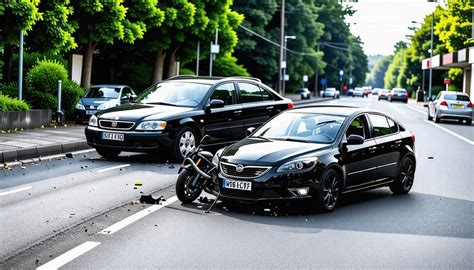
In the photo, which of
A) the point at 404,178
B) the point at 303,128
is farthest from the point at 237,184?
the point at 404,178

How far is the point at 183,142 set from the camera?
14648mm

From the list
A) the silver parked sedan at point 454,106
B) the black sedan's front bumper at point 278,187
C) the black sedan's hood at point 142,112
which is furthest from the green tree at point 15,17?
the silver parked sedan at point 454,106

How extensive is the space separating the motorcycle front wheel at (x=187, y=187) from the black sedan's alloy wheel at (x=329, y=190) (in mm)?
1599

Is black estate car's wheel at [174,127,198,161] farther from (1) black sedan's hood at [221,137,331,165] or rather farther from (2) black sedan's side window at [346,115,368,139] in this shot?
(2) black sedan's side window at [346,115,368,139]

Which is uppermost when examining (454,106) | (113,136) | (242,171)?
(454,106)

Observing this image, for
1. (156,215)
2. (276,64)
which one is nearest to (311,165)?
(156,215)

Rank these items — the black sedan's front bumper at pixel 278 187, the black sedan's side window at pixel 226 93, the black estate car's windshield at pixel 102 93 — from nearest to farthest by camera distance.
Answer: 1. the black sedan's front bumper at pixel 278 187
2. the black sedan's side window at pixel 226 93
3. the black estate car's windshield at pixel 102 93

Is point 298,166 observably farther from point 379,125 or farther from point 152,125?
point 152,125

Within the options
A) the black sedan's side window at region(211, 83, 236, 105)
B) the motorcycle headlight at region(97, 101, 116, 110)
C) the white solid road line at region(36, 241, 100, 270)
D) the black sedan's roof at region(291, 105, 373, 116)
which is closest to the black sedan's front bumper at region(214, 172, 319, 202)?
the black sedan's roof at region(291, 105, 373, 116)

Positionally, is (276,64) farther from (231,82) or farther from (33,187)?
(33,187)

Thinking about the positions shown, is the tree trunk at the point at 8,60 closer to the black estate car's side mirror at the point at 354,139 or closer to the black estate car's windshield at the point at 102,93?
the black estate car's windshield at the point at 102,93

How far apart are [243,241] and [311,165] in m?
1.94

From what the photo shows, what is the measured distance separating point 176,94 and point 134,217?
7.00 m

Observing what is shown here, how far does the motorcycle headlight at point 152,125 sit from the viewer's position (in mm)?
14242
